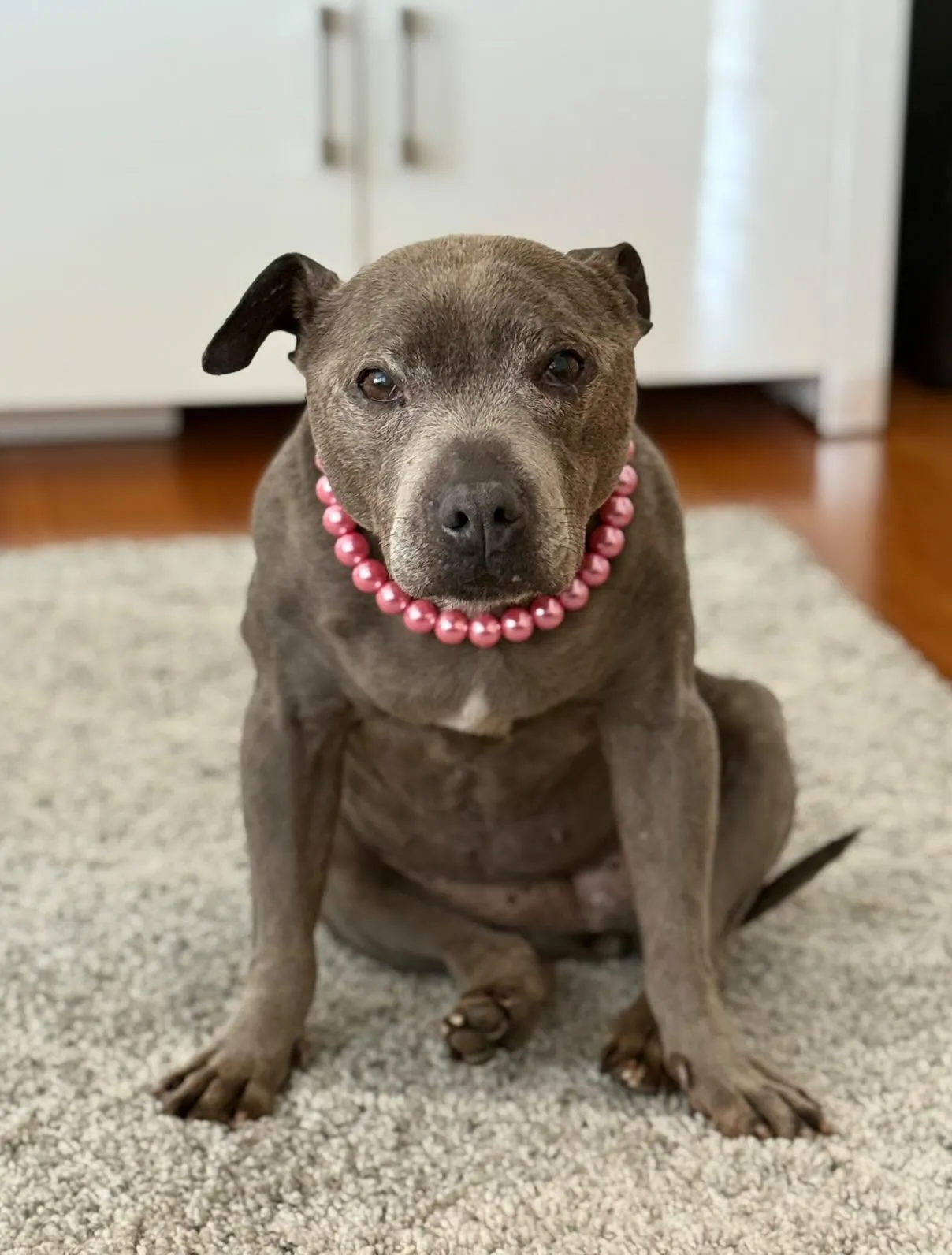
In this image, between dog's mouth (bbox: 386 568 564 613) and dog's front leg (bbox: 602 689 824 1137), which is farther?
dog's front leg (bbox: 602 689 824 1137)

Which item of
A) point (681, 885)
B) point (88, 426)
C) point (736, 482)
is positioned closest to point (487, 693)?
point (681, 885)

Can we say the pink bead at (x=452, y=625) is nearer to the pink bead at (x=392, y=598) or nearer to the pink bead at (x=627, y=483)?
the pink bead at (x=392, y=598)

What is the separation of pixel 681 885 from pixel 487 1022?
0.21m

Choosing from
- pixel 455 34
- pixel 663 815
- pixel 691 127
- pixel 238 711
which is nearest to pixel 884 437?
pixel 691 127

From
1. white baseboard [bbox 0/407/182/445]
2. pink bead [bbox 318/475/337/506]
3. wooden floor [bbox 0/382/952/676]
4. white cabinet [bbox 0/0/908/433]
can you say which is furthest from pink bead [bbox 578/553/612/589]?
white baseboard [bbox 0/407/182/445]

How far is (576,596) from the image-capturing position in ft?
4.23

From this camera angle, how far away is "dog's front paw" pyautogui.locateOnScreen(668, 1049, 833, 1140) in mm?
1300

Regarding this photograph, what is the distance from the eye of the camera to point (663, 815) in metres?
1.36

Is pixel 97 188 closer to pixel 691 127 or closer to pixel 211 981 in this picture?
pixel 691 127

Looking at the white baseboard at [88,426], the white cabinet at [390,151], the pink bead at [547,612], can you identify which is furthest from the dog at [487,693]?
the white baseboard at [88,426]

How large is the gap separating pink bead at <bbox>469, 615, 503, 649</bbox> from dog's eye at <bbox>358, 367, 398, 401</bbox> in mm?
194

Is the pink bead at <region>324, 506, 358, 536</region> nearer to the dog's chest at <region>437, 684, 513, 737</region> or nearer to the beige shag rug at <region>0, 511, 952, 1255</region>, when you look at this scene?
the dog's chest at <region>437, 684, 513, 737</region>

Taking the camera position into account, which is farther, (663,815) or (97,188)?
(97,188)

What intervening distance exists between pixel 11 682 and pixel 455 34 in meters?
1.48
